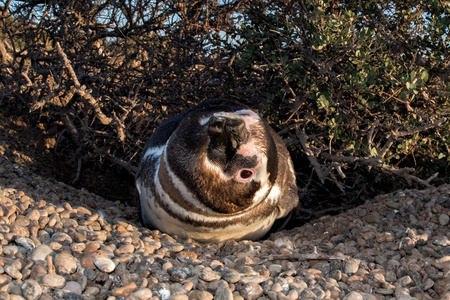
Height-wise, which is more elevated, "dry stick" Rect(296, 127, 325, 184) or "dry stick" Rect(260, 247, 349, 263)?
"dry stick" Rect(296, 127, 325, 184)

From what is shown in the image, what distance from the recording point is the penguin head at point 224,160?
2189 mm

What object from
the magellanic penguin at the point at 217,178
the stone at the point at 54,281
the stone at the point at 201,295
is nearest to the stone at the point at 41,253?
the stone at the point at 54,281

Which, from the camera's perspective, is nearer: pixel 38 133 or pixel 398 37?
pixel 398 37

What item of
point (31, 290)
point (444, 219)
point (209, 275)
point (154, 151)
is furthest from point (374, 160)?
point (31, 290)

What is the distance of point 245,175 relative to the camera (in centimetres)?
230

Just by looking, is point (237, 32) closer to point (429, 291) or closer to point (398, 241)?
point (398, 241)

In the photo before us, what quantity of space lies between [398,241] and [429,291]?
1.65 feet

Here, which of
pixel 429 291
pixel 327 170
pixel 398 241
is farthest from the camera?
pixel 327 170

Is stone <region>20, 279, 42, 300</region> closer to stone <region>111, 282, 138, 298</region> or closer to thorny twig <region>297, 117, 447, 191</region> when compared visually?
stone <region>111, 282, 138, 298</region>

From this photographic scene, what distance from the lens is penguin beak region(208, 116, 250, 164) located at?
Answer: 2094mm

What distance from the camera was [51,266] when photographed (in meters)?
1.83

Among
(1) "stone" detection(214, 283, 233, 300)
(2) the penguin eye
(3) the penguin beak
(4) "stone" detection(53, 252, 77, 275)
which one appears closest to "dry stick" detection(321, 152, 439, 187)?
(2) the penguin eye

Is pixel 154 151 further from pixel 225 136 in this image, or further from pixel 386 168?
pixel 386 168

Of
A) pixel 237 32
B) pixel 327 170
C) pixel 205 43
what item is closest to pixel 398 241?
pixel 327 170
